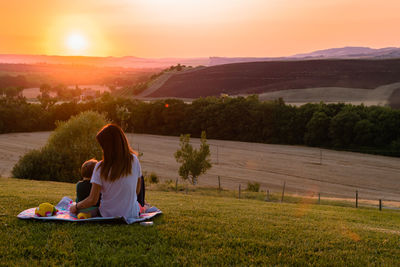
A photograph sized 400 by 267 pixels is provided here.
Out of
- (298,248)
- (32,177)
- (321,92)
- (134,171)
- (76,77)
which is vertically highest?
(76,77)

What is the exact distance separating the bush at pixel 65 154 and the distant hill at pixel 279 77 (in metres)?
82.0

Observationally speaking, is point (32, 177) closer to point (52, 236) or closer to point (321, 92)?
point (52, 236)

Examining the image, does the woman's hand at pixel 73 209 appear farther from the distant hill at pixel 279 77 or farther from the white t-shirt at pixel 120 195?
the distant hill at pixel 279 77

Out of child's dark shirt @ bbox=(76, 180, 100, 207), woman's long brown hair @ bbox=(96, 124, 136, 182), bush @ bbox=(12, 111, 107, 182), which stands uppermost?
woman's long brown hair @ bbox=(96, 124, 136, 182)

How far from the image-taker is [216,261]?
6230mm

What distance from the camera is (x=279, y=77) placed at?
134625 millimetres

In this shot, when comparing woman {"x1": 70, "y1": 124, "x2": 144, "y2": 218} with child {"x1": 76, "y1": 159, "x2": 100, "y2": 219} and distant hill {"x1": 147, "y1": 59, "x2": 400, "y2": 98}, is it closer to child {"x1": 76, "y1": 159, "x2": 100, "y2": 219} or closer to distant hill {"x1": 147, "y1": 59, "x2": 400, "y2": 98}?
child {"x1": 76, "y1": 159, "x2": 100, "y2": 219}

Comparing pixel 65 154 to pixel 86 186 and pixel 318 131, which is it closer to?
pixel 86 186

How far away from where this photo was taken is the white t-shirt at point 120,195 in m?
7.83

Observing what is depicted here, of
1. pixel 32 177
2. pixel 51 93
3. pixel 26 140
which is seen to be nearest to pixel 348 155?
pixel 32 177

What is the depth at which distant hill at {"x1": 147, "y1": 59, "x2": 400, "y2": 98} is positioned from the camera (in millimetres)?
122938

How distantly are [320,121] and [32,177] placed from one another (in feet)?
174

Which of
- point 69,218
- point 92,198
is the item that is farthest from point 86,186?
point 69,218

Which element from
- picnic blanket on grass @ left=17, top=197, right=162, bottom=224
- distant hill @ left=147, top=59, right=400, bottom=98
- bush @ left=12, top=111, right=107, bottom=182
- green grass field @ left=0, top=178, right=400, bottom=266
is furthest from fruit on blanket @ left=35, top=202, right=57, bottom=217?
distant hill @ left=147, top=59, right=400, bottom=98
